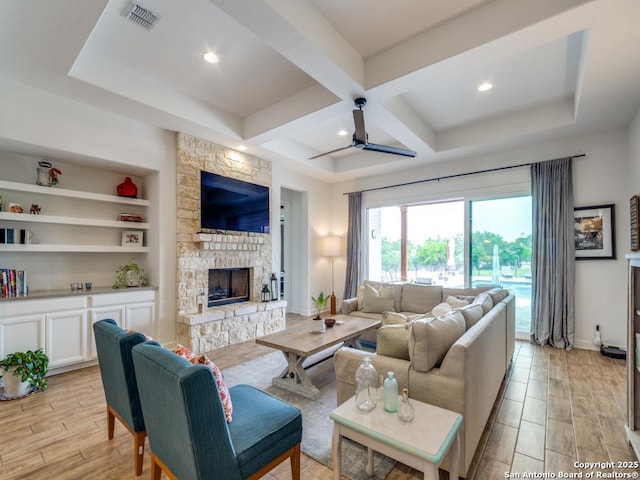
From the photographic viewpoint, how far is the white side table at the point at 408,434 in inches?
49.9

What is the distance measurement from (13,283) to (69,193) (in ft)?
3.55

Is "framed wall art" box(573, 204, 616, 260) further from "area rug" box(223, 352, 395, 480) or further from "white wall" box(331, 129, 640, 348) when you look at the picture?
"area rug" box(223, 352, 395, 480)

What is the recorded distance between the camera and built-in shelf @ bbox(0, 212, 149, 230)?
3.11m

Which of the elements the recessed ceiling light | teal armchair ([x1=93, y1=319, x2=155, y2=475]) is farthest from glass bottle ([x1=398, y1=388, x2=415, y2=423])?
the recessed ceiling light

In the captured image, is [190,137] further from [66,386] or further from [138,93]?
[66,386]

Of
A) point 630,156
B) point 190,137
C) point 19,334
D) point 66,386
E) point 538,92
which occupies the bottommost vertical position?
point 66,386

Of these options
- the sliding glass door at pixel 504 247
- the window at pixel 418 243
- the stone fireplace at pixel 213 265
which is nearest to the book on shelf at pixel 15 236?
the stone fireplace at pixel 213 265

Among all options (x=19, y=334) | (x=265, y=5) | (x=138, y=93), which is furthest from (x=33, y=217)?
(x=265, y=5)

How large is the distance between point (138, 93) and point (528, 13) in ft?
11.6

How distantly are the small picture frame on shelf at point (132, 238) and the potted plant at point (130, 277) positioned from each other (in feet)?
0.94

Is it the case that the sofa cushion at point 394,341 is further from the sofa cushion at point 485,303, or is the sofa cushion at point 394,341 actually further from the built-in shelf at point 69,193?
Answer: the built-in shelf at point 69,193

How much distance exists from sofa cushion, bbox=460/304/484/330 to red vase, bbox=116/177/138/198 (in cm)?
419

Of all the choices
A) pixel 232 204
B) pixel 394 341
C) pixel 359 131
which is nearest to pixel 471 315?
pixel 394 341

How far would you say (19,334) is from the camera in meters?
2.97
